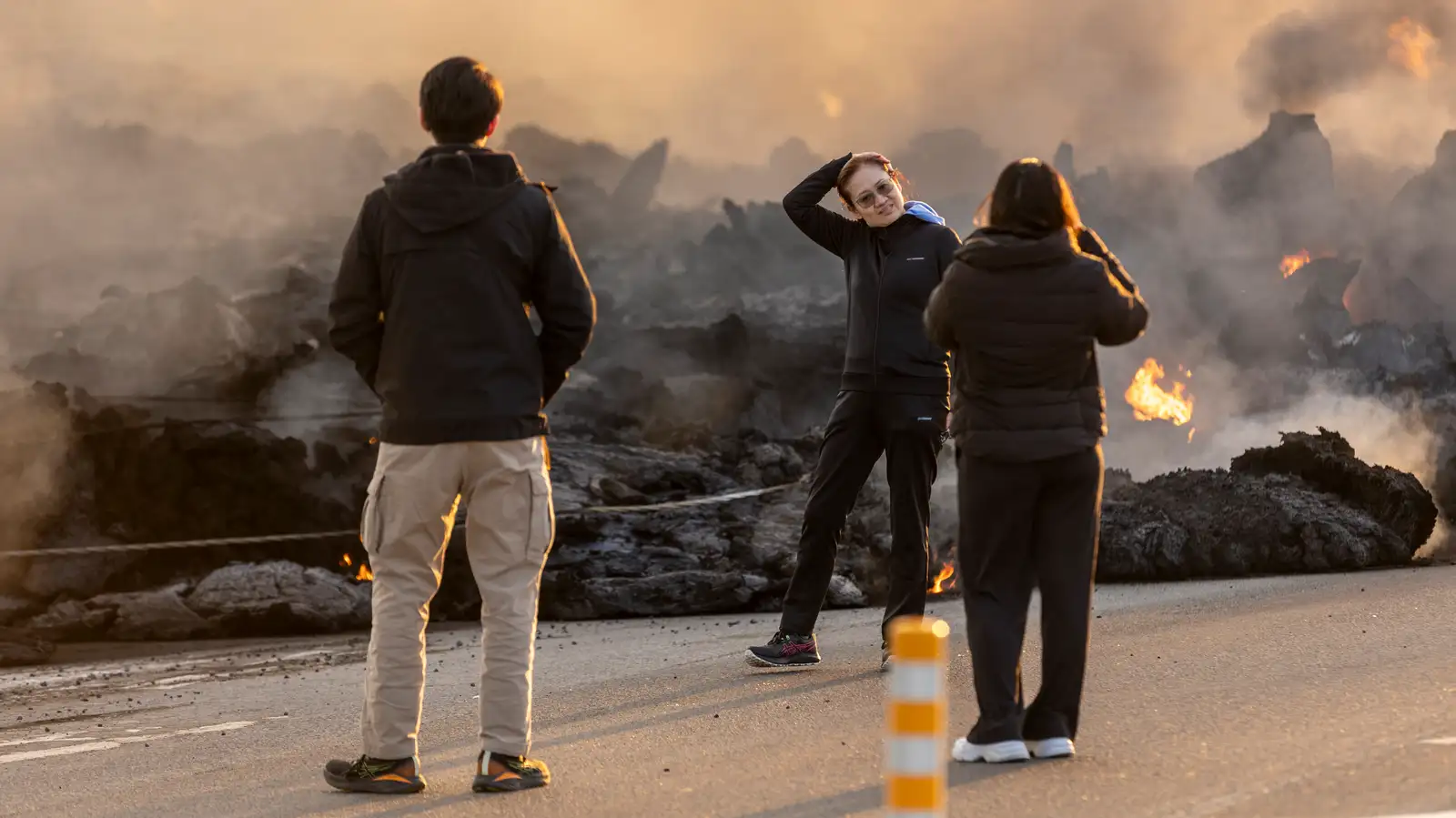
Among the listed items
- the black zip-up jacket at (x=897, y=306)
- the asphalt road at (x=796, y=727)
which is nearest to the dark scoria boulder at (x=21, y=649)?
the asphalt road at (x=796, y=727)

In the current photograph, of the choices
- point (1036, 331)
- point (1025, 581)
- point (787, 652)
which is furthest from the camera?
point (787, 652)

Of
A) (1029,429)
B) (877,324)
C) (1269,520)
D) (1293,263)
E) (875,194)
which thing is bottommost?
(1269,520)

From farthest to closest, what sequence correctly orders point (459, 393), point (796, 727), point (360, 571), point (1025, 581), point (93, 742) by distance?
point (360, 571)
point (93, 742)
point (796, 727)
point (1025, 581)
point (459, 393)

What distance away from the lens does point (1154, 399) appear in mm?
17688

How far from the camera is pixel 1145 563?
462 inches

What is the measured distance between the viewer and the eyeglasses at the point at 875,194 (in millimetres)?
6926

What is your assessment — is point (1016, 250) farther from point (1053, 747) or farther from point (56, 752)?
point (56, 752)

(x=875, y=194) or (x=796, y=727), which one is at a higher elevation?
(x=875, y=194)

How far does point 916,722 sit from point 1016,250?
221cm

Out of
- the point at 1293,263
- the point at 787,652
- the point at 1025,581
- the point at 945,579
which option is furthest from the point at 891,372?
the point at 1293,263

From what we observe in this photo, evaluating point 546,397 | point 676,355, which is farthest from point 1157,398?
point 546,397

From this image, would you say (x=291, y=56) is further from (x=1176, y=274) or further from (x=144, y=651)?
(x=1176, y=274)

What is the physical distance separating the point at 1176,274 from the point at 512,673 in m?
14.9

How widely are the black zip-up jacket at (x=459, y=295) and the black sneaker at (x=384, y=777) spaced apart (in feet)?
2.95
